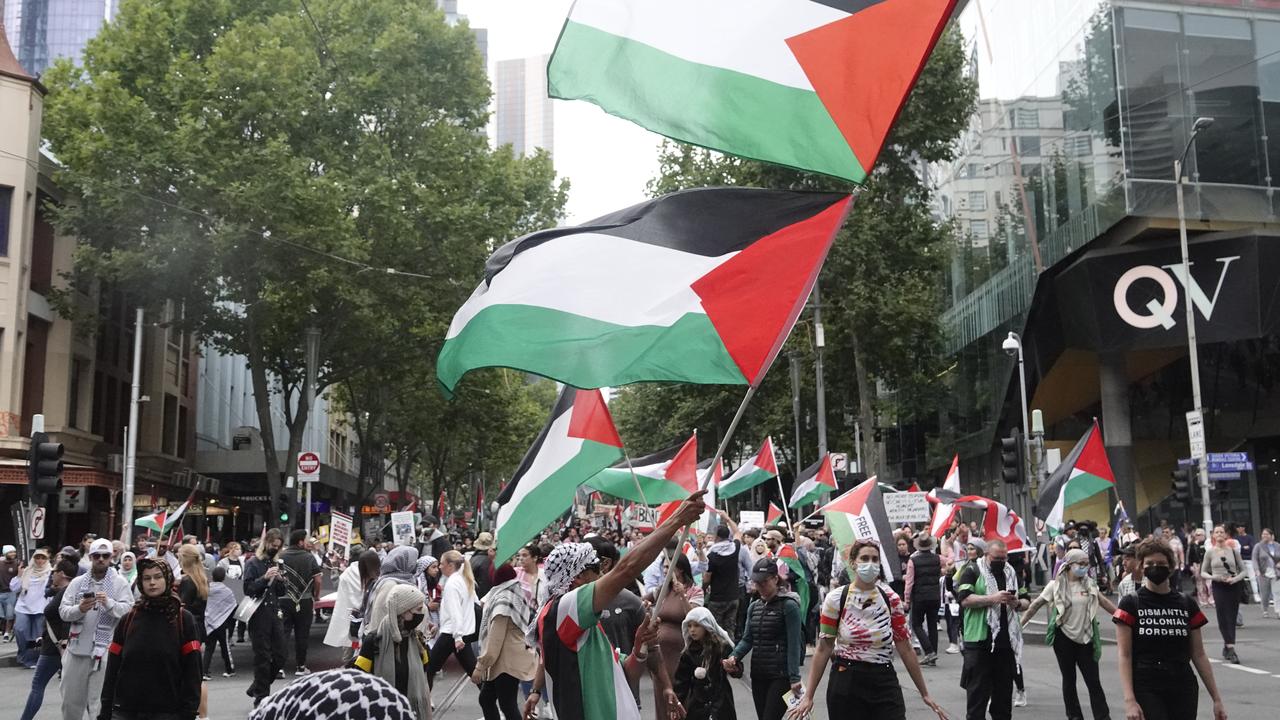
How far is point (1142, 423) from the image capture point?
42188 mm

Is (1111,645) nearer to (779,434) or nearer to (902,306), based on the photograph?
(902,306)

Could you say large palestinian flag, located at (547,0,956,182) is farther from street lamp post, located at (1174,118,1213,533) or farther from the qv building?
the qv building

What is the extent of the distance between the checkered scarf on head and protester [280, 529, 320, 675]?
976cm

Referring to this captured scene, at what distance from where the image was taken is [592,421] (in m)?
9.55

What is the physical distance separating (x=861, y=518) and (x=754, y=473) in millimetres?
12045

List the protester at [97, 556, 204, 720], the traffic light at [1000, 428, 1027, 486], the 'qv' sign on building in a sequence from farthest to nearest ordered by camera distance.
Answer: the 'qv' sign on building → the traffic light at [1000, 428, 1027, 486] → the protester at [97, 556, 204, 720]

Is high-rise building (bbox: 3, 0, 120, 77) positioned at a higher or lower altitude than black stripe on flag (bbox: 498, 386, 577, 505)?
higher

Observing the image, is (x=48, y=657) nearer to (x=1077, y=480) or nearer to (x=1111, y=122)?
(x=1077, y=480)

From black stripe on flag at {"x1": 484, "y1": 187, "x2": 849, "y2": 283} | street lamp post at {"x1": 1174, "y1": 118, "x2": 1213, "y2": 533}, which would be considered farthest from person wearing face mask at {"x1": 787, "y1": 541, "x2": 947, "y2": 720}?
street lamp post at {"x1": 1174, "y1": 118, "x2": 1213, "y2": 533}

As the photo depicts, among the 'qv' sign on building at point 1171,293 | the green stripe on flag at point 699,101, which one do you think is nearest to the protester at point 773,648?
the green stripe on flag at point 699,101

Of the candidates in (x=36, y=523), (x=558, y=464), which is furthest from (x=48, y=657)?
(x=36, y=523)

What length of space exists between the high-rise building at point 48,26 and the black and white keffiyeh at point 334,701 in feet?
442

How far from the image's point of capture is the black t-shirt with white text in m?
7.09

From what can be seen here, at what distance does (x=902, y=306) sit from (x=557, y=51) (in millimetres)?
33057
